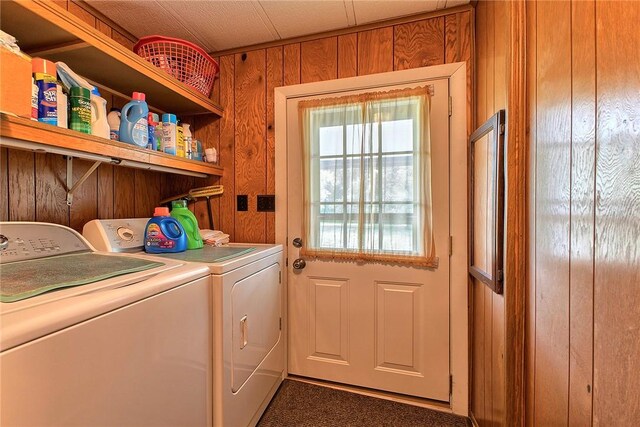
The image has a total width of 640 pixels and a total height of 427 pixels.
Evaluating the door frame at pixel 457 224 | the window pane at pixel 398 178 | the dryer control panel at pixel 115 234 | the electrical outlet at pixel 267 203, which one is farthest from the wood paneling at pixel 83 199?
the door frame at pixel 457 224

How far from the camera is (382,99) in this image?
5.46ft

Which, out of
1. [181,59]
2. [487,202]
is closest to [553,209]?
[487,202]

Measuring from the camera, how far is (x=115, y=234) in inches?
56.1

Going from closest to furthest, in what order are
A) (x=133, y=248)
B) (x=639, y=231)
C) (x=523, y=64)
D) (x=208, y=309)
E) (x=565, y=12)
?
(x=639, y=231) < (x=565, y=12) < (x=523, y=64) < (x=208, y=309) < (x=133, y=248)

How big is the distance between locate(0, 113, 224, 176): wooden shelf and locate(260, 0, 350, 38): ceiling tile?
3.22 ft

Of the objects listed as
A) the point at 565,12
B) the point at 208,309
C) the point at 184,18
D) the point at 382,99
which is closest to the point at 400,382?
the point at 208,309

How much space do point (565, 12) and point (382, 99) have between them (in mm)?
994

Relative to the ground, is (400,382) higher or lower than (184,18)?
lower

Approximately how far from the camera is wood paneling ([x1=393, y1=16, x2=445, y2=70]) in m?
1.60

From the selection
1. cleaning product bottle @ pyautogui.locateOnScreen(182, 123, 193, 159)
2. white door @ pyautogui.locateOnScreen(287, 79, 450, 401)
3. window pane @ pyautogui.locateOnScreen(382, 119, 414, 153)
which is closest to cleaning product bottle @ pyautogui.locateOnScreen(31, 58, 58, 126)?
cleaning product bottle @ pyautogui.locateOnScreen(182, 123, 193, 159)

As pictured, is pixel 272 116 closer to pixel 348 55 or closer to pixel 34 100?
pixel 348 55

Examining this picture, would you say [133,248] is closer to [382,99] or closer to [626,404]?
[382,99]

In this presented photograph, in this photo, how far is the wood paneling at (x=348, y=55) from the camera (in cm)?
174

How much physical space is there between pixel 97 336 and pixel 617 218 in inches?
45.9
